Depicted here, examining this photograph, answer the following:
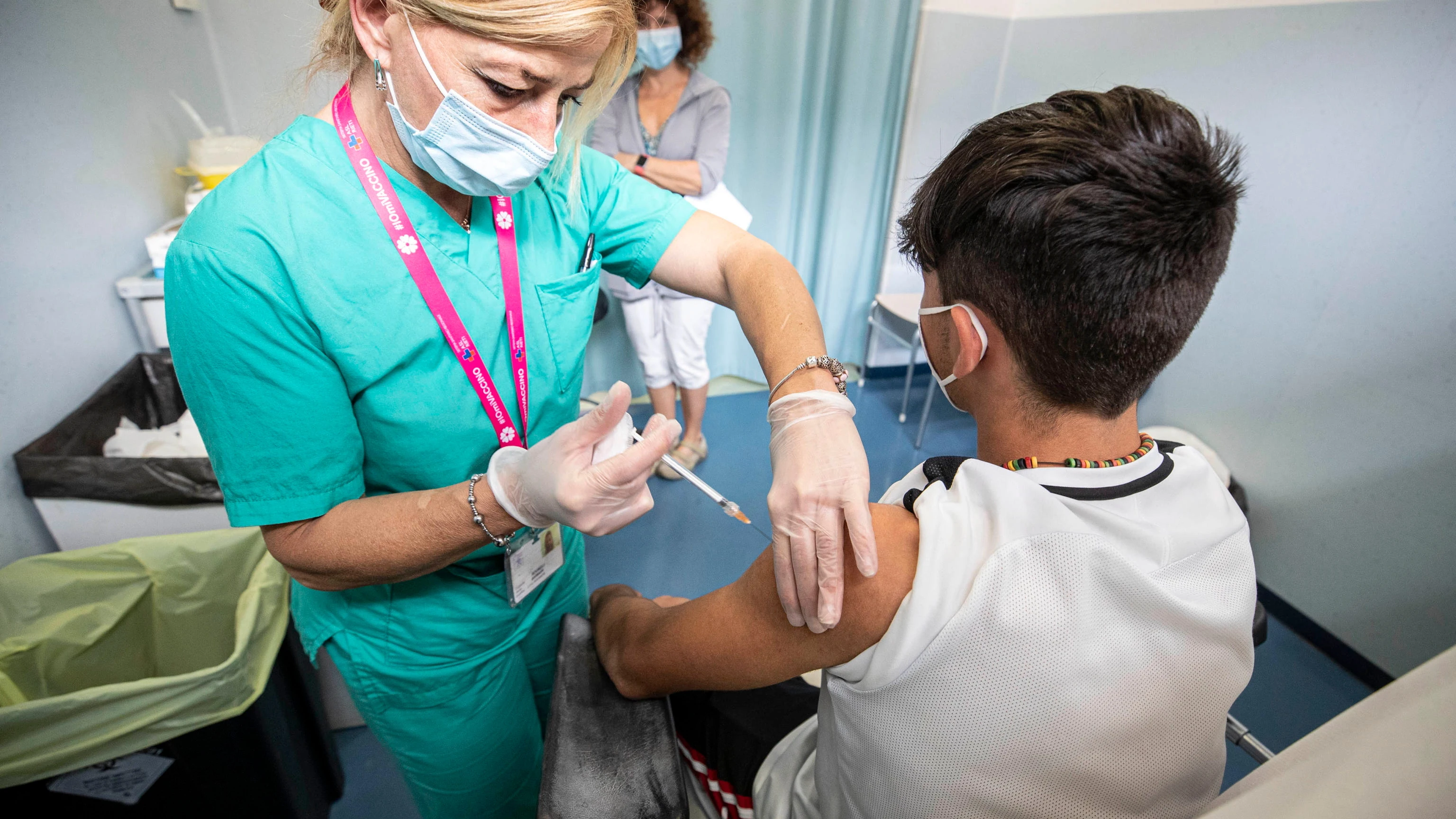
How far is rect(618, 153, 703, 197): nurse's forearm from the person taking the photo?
2.25 m

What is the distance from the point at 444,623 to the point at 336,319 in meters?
0.46

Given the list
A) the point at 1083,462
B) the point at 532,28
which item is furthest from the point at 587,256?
the point at 1083,462

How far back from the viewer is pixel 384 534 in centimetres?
73

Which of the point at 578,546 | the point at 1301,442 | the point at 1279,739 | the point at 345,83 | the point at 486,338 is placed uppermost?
the point at 345,83

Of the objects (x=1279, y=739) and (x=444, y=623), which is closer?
(x=444, y=623)

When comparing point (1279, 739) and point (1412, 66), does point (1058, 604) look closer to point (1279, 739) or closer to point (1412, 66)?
point (1279, 739)

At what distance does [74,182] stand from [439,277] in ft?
4.31

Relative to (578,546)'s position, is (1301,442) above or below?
below

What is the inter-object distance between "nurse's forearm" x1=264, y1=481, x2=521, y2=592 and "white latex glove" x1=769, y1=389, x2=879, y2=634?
1.05 ft

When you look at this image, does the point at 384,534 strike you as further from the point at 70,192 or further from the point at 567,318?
the point at 70,192

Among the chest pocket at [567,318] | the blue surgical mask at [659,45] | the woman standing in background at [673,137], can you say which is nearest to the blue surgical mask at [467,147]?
the chest pocket at [567,318]

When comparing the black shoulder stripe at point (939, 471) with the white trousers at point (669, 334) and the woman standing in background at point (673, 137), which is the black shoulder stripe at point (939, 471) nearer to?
the woman standing in background at point (673, 137)

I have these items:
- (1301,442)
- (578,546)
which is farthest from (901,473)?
(578,546)

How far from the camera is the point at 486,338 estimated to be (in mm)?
837
